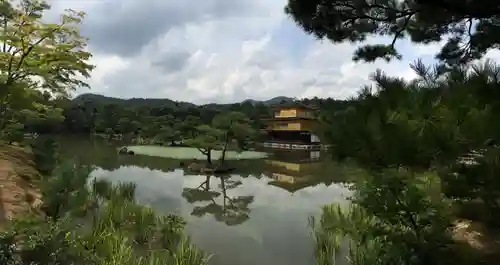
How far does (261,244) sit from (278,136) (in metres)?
23.0

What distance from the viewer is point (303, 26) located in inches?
126

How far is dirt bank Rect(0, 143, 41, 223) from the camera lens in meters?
4.68

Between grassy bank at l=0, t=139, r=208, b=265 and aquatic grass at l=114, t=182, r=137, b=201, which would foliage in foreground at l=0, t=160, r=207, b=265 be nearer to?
grassy bank at l=0, t=139, r=208, b=265

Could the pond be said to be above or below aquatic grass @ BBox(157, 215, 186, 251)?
below

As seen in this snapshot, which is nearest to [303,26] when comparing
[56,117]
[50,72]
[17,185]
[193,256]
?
[193,256]

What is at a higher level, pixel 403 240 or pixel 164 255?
pixel 403 240

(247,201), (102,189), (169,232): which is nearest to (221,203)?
(247,201)

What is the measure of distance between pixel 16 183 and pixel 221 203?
398cm

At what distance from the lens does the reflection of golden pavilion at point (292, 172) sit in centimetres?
1136

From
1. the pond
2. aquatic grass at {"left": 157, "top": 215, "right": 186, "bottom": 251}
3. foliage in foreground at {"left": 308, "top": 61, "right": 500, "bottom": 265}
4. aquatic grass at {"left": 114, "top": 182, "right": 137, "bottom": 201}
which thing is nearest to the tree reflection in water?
the pond

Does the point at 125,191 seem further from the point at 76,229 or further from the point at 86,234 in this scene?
the point at 76,229

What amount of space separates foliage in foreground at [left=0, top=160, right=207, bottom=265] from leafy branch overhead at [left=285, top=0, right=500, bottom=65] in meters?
2.65

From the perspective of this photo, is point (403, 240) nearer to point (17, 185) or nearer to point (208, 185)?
point (17, 185)

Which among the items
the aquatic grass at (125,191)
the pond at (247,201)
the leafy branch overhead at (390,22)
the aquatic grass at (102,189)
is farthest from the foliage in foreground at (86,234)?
the leafy branch overhead at (390,22)
